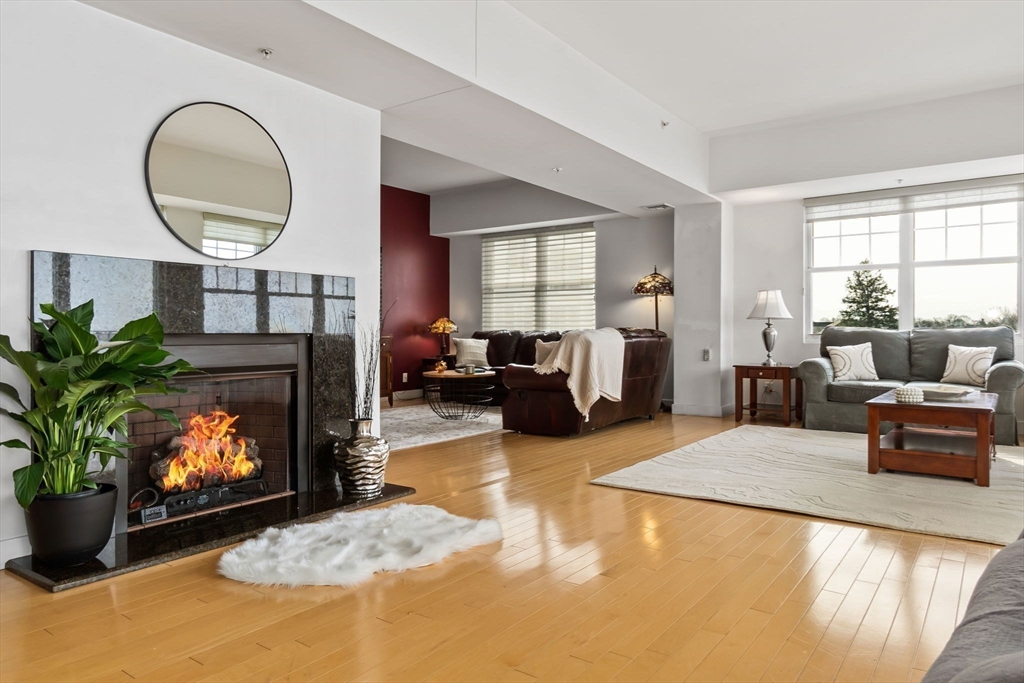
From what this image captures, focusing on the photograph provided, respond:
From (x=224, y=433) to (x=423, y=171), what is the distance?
17.9 ft

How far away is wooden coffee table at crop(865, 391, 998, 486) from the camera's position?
3.92 m

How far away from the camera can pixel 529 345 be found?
8.55 metres

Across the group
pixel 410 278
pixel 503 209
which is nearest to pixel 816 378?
pixel 503 209

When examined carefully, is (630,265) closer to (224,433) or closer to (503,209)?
(503,209)

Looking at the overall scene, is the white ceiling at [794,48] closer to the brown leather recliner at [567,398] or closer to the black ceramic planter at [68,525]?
the brown leather recliner at [567,398]

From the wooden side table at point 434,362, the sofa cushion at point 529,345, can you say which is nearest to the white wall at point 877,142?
the sofa cushion at point 529,345

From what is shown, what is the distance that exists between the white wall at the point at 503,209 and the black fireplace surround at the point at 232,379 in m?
5.09

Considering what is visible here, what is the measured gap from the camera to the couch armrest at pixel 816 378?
616 centimetres

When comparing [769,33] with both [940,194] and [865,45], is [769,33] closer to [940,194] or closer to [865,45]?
[865,45]

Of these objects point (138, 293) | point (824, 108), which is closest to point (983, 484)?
point (824, 108)

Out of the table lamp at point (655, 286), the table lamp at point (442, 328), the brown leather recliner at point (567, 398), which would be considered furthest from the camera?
the table lamp at point (442, 328)

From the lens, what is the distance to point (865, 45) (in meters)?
4.73

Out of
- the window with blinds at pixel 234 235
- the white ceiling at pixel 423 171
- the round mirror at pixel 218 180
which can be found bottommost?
the window with blinds at pixel 234 235

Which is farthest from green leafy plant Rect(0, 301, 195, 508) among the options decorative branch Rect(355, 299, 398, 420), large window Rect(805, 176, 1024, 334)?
large window Rect(805, 176, 1024, 334)
